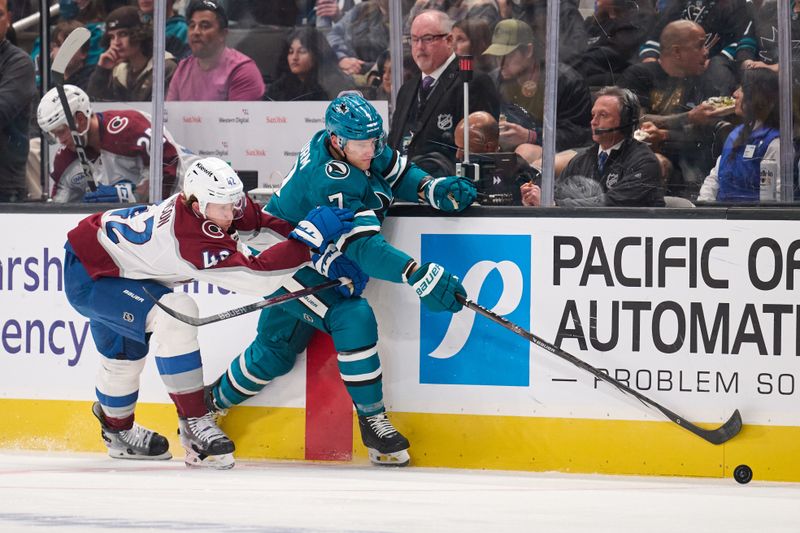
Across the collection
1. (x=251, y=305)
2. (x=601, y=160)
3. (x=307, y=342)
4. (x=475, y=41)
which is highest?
(x=475, y=41)

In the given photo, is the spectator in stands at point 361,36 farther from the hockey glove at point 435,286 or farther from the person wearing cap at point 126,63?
the hockey glove at point 435,286

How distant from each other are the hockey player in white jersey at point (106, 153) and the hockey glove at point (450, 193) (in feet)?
3.46

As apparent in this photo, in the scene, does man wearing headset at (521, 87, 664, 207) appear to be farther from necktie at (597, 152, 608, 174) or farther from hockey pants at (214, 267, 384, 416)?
Answer: hockey pants at (214, 267, 384, 416)

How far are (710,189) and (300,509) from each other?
1.92m

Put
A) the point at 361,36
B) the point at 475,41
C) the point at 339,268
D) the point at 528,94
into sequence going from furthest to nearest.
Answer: the point at 361,36
the point at 475,41
the point at 528,94
the point at 339,268

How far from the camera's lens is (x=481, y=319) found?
14.2ft

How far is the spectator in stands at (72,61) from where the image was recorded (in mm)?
4809

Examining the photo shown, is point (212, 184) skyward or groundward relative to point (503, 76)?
groundward

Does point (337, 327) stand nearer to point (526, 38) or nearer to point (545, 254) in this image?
point (545, 254)

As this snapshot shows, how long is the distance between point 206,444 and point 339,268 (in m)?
0.76

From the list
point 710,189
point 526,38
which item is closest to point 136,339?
point 526,38

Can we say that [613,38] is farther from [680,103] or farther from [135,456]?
[135,456]

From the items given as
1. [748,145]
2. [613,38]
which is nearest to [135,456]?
[613,38]

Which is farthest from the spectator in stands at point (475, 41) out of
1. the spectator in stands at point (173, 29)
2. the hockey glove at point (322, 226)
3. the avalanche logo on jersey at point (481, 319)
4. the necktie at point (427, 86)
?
the spectator in stands at point (173, 29)
